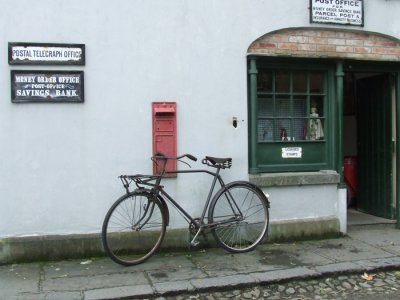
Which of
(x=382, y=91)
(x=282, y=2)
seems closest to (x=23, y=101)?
(x=282, y=2)

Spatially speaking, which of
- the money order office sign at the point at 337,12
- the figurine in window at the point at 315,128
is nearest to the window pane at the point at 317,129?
the figurine in window at the point at 315,128

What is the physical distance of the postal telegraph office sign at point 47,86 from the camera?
5.54 metres

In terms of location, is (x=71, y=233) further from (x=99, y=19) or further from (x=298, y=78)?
(x=298, y=78)

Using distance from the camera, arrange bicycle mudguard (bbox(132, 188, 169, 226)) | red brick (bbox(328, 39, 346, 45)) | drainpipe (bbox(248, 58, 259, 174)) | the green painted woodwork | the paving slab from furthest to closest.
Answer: the green painted woodwork → red brick (bbox(328, 39, 346, 45)) → drainpipe (bbox(248, 58, 259, 174)) → bicycle mudguard (bbox(132, 188, 169, 226)) → the paving slab

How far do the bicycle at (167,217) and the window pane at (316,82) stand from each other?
1718mm

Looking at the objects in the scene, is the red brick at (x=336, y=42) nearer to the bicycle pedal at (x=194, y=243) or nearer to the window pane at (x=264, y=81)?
the window pane at (x=264, y=81)

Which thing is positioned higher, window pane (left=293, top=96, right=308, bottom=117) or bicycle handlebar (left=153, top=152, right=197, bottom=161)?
window pane (left=293, top=96, right=308, bottom=117)

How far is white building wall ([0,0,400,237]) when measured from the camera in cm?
558

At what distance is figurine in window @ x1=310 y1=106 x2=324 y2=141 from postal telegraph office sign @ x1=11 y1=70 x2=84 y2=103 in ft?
10.0

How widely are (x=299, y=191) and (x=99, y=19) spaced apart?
3270 millimetres

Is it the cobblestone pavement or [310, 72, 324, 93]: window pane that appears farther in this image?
[310, 72, 324, 93]: window pane

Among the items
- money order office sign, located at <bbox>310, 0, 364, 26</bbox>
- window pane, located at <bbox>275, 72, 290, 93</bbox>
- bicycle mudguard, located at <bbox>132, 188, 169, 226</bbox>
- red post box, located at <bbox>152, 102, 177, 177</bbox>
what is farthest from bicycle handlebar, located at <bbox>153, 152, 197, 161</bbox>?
money order office sign, located at <bbox>310, 0, 364, 26</bbox>

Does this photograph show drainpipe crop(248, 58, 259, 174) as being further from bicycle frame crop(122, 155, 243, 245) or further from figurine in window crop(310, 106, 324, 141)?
figurine in window crop(310, 106, 324, 141)

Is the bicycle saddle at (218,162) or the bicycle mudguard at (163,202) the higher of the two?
the bicycle saddle at (218,162)
